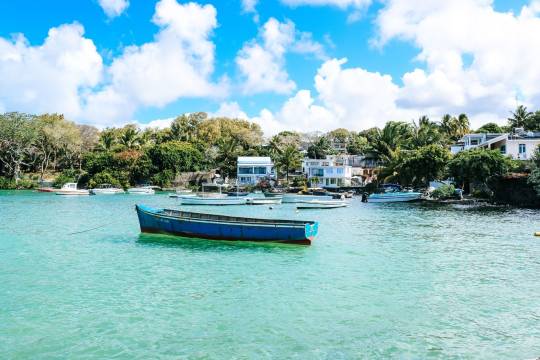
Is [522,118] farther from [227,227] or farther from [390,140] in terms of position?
[227,227]

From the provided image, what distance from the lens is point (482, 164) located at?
51.8 m

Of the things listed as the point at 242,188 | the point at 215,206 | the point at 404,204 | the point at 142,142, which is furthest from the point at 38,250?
the point at 142,142

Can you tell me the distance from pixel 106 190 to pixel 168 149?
17.8 metres

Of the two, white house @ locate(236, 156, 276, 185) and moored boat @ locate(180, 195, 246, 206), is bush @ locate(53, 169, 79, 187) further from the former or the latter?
moored boat @ locate(180, 195, 246, 206)

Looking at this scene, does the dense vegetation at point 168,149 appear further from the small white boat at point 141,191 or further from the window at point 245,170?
the small white boat at point 141,191

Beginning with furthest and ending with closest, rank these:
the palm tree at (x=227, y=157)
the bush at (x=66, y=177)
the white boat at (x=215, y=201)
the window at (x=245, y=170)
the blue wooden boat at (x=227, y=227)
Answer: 1. the palm tree at (x=227, y=157)
2. the window at (x=245, y=170)
3. the bush at (x=66, y=177)
4. the white boat at (x=215, y=201)
5. the blue wooden boat at (x=227, y=227)

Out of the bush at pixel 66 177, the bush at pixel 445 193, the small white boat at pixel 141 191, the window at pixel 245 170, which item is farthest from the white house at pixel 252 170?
the bush at pixel 445 193

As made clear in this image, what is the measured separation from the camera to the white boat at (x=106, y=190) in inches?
3007

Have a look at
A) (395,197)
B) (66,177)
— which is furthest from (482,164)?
(66,177)

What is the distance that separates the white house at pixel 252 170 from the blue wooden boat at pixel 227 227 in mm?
59652

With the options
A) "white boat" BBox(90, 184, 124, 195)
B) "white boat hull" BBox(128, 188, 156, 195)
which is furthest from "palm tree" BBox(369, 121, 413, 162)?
"white boat" BBox(90, 184, 124, 195)

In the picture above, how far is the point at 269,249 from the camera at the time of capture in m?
25.0

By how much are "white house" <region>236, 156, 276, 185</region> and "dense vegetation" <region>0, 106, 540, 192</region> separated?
255cm

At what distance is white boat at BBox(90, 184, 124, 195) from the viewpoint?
76.4m
